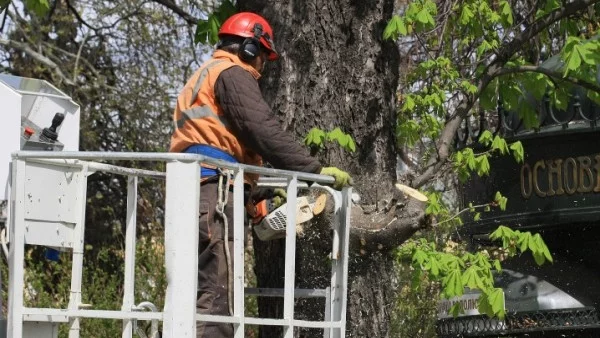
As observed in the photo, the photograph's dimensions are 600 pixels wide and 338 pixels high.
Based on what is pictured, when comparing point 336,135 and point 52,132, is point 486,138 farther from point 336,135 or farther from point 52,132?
point 52,132

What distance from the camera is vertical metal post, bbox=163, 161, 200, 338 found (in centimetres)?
500

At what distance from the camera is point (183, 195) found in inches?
199

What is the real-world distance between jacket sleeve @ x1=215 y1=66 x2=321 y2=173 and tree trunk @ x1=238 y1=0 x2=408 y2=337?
0.99 metres

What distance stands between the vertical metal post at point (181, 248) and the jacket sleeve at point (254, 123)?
940 millimetres

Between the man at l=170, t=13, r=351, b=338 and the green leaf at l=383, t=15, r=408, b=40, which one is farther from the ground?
the green leaf at l=383, t=15, r=408, b=40

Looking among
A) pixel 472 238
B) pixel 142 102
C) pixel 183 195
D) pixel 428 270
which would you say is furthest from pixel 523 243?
pixel 142 102

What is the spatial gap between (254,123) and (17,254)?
125 centimetres

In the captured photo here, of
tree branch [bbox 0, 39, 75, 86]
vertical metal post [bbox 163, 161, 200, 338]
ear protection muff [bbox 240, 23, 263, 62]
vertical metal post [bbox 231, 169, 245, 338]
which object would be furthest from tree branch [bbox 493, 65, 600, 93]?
tree branch [bbox 0, 39, 75, 86]

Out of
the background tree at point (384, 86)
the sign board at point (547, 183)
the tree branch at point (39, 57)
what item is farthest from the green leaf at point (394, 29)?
the tree branch at point (39, 57)

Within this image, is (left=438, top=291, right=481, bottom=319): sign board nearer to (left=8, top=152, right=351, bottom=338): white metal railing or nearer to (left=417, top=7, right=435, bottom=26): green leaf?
(left=417, top=7, right=435, bottom=26): green leaf

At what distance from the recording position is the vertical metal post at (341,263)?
6047 millimetres

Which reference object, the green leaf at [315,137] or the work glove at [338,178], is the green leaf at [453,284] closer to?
the green leaf at [315,137]

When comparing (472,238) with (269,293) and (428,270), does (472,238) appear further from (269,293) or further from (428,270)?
(269,293)

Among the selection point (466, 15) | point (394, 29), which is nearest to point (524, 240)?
point (394, 29)
